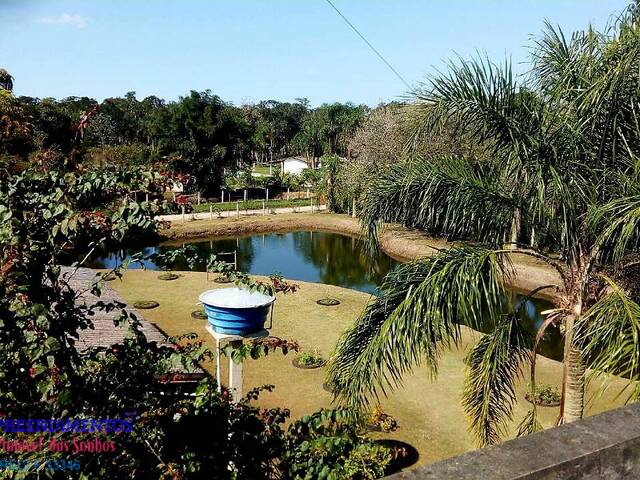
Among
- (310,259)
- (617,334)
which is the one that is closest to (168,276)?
(310,259)

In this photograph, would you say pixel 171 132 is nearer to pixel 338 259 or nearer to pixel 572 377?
pixel 338 259

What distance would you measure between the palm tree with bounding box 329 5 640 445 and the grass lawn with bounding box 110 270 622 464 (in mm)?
1953

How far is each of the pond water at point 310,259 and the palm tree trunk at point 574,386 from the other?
11.5 m

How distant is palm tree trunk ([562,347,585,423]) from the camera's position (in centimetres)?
548

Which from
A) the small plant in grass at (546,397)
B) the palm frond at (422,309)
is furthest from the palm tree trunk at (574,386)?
the small plant in grass at (546,397)

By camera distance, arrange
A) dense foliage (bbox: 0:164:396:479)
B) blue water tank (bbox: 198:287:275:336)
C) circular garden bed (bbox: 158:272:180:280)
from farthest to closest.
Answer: circular garden bed (bbox: 158:272:180:280)
blue water tank (bbox: 198:287:275:336)
dense foliage (bbox: 0:164:396:479)

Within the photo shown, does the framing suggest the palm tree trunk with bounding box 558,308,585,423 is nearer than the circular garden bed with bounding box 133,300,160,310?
Yes

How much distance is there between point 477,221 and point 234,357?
11.9 ft

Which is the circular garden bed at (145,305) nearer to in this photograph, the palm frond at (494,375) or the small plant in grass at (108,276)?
the palm frond at (494,375)

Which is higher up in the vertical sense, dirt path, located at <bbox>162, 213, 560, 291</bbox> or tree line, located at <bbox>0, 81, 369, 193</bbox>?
tree line, located at <bbox>0, 81, 369, 193</bbox>

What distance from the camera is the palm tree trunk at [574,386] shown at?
5.48 metres

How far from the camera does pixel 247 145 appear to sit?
45062 millimetres

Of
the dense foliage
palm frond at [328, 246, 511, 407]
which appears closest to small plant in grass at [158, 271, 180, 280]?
palm frond at [328, 246, 511, 407]

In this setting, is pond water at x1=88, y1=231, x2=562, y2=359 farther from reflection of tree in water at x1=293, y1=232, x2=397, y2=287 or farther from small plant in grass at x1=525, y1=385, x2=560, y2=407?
small plant in grass at x1=525, y1=385, x2=560, y2=407
